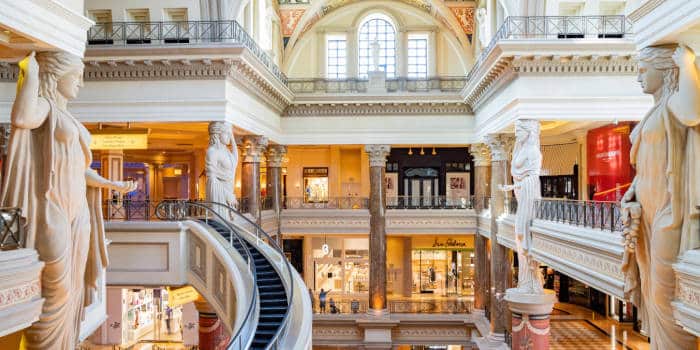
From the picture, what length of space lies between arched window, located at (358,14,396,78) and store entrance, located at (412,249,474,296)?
8.04 metres

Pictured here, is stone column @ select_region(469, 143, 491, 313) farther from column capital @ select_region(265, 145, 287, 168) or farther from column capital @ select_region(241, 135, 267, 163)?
column capital @ select_region(241, 135, 267, 163)

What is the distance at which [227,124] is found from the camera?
13094mm

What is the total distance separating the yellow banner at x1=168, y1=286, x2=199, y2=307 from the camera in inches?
537

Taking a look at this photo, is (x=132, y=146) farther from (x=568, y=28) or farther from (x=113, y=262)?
(x=568, y=28)

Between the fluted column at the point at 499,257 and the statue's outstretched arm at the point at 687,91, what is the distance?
10.7m

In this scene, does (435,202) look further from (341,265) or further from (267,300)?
(267,300)

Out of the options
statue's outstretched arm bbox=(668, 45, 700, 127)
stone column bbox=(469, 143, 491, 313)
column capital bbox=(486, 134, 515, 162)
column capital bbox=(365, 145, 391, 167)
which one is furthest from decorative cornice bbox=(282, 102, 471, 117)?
statue's outstretched arm bbox=(668, 45, 700, 127)

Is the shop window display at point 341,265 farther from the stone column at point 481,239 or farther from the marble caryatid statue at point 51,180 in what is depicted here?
the marble caryatid statue at point 51,180

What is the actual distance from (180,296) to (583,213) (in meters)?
9.69

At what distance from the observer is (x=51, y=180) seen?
19.1 feet

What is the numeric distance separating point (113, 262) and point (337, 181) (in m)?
13.8

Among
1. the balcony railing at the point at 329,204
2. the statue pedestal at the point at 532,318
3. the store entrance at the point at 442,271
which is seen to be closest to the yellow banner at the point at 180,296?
the balcony railing at the point at 329,204

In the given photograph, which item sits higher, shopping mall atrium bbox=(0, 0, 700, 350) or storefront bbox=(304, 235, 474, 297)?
shopping mall atrium bbox=(0, 0, 700, 350)


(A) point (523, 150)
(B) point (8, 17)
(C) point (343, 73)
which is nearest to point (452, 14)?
(C) point (343, 73)
